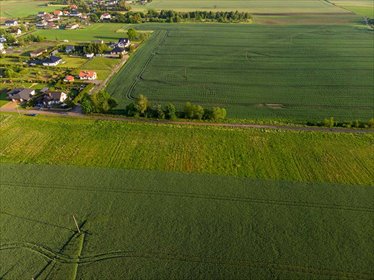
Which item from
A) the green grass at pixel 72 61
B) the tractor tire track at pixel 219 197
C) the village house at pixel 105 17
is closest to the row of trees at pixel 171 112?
the tractor tire track at pixel 219 197

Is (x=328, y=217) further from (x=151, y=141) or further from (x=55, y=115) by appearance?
(x=55, y=115)

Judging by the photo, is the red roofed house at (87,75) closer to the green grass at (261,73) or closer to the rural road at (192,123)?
the green grass at (261,73)

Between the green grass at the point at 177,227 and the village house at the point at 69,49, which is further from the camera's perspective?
the village house at the point at 69,49

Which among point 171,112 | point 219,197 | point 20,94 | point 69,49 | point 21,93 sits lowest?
point 219,197

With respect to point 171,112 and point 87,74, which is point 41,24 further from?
point 171,112

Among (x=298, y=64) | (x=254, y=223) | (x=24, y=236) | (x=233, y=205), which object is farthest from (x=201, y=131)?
(x=298, y=64)

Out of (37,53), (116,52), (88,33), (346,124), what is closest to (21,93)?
(37,53)

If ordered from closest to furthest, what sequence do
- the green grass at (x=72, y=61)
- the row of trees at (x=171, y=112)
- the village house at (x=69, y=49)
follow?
1. the row of trees at (x=171, y=112)
2. the green grass at (x=72, y=61)
3. the village house at (x=69, y=49)
